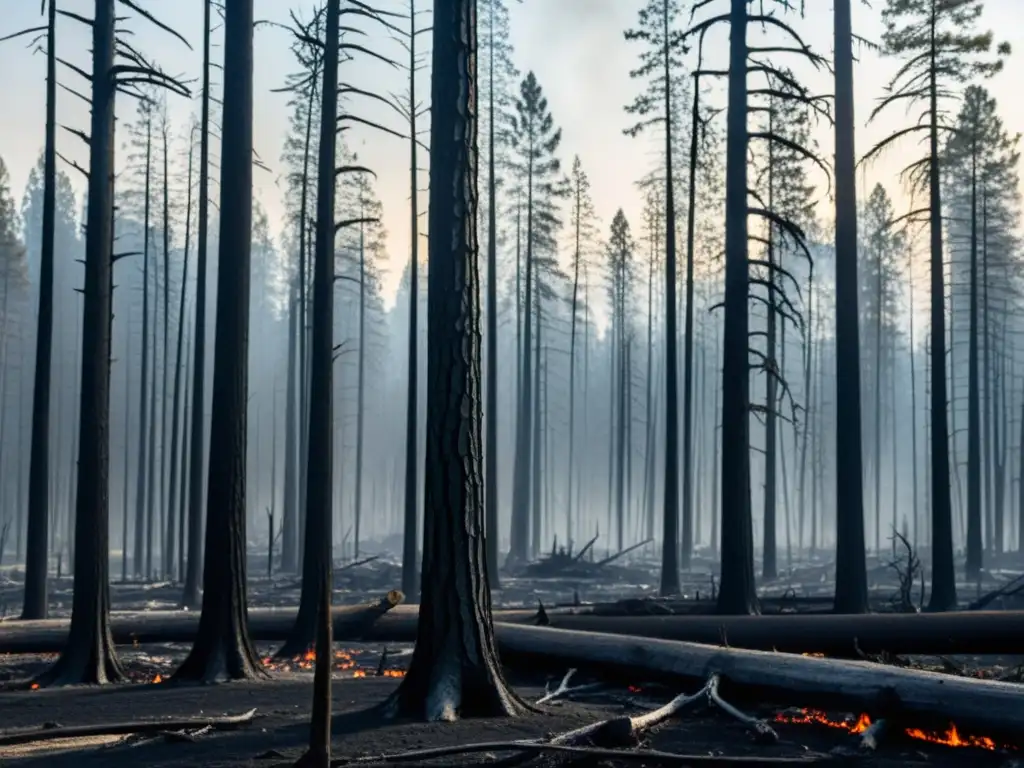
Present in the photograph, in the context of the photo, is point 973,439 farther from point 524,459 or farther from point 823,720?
point 823,720

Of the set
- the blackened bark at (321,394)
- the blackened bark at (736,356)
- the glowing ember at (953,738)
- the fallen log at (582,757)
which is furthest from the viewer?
the blackened bark at (736,356)

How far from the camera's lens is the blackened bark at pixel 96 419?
38.8ft

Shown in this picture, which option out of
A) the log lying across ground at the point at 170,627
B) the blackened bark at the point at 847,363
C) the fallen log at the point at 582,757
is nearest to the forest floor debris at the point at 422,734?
the fallen log at the point at 582,757

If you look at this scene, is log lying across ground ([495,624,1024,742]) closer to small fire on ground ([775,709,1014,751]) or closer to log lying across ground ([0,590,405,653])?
small fire on ground ([775,709,1014,751])

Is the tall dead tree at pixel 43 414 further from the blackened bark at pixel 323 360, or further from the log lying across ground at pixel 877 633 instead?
the log lying across ground at pixel 877 633

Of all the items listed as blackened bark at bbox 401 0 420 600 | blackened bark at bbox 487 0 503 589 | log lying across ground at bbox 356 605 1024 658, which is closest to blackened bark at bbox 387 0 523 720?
log lying across ground at bbox 356 605 1024 658

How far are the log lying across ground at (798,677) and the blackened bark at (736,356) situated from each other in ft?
14.7

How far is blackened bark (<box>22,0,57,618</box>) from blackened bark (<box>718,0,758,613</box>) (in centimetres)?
1065

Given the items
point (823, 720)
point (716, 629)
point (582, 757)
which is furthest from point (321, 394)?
point (582, 757)

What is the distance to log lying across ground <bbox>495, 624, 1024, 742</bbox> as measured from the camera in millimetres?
7504

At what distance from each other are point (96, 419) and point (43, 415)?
6007 mm

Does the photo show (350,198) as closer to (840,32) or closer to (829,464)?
(840,32)

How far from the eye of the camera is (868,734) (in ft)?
25.0

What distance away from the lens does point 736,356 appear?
51.1ft
